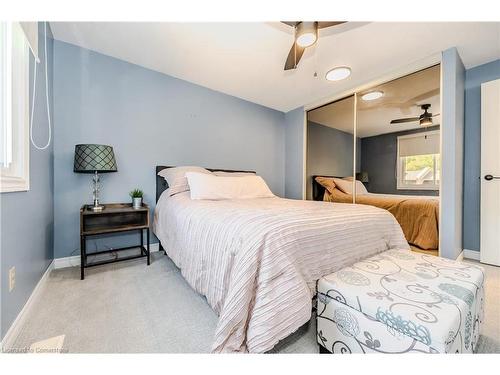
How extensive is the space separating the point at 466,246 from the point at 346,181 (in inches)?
62.1

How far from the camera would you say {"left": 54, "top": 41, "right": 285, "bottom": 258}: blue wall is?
2.15 m

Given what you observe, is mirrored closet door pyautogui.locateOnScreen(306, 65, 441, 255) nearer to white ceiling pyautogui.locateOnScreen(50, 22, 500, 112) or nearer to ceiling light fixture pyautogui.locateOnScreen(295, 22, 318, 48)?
white ceiling pyautogui.locateOnScreen(50, 22, 500, 112)

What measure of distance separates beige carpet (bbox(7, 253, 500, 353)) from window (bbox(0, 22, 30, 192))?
0.85 meters

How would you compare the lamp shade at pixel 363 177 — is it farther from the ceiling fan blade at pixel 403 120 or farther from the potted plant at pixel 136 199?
the potted plant at pixel 136 199

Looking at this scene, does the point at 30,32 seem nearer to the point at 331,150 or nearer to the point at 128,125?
the point at 128,125

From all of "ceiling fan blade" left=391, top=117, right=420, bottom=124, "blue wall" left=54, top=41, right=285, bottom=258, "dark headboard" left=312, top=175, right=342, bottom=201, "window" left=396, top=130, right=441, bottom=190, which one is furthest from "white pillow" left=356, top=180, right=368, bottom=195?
"blue wall" left=54, top=41, right=285, bottom=258

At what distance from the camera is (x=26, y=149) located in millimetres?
1403

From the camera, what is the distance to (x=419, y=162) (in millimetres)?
2547

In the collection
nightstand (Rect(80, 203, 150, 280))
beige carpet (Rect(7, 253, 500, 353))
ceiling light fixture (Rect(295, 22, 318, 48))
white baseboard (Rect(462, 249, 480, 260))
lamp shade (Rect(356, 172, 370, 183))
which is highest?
ceiling light fixture (Rect(295, 22, 318, 48))

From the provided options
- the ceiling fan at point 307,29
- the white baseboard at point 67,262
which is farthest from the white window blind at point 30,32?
the white baseboard at point 67,262

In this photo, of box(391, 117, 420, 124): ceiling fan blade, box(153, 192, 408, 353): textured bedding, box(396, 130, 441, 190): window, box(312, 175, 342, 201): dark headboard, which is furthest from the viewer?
box(312, 175, 342, 201): dark headboard
